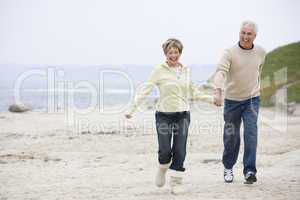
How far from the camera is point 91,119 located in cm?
1584

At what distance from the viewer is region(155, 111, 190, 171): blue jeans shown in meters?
6.76

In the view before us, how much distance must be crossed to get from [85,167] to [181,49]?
2.83m

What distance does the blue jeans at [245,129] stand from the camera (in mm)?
7129

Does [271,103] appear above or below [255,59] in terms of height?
below

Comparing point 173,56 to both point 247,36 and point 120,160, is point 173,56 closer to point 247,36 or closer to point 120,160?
point 247,36

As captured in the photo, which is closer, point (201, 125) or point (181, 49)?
point (181, 49)

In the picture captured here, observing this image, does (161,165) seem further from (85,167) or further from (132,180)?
(85,167)

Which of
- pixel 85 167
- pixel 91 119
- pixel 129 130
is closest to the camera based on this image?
pixel 85 167

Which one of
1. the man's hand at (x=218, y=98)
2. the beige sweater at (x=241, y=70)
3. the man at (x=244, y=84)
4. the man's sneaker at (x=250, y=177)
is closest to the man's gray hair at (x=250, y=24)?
the man at (x=244, y=84)

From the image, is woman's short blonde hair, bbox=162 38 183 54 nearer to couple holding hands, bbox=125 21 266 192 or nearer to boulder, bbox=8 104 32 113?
couple holding hands, bbox=125 21 266 192

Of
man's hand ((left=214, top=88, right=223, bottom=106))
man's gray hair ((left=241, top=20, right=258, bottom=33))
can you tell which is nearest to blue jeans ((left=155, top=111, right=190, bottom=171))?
man's hand ((left=214, top=88, right=223, bottom=106))

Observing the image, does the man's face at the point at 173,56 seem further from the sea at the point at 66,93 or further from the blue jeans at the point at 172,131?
the sea at the point at 66,93

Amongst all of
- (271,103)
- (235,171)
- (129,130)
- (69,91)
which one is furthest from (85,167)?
(69,91)

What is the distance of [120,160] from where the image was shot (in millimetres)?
9594
